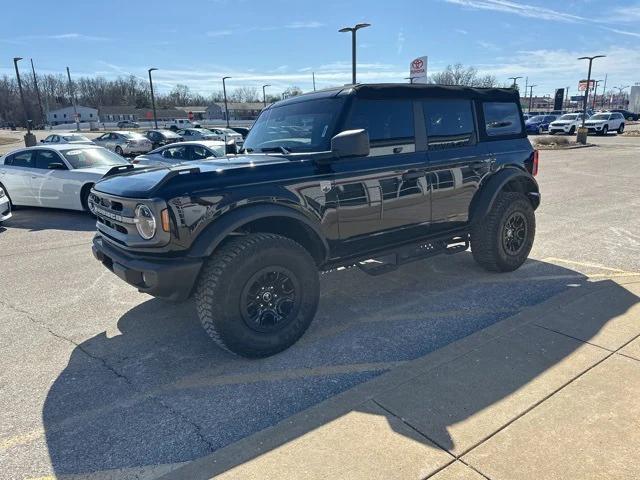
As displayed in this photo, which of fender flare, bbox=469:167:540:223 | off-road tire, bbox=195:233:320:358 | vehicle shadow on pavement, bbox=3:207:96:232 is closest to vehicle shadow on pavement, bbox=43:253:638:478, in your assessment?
off-road tire, bbox=195:233:320:358

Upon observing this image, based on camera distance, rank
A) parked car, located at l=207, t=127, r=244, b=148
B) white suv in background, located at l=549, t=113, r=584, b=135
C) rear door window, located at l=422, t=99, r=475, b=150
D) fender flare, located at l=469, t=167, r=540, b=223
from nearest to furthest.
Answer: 1. rear door window, located at l=422, t=99, r=475, b=150
2. fender flare, located at l=469, t=167, r=540, b=223
3. parked car, located at l=207, t=127, r=244, b=148
4. white suv in background, located at l=549, t=113, r=584, b=135

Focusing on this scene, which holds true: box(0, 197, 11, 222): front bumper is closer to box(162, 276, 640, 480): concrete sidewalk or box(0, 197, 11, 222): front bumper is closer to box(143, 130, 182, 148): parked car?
box(162, 276, 640, 480): concrete sidewalk

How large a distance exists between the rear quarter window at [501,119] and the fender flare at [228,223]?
2.79 m

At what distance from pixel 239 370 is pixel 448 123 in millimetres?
3118

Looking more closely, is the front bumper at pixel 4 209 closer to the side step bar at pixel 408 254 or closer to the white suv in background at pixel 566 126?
the side step bar at pixel 408 254

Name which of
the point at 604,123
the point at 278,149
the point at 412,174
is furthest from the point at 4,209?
the point at 604,123

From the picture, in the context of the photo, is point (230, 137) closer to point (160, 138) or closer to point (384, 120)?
point (384, 120)

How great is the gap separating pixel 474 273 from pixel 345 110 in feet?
8.39

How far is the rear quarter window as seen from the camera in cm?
512

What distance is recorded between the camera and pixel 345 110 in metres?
3.98

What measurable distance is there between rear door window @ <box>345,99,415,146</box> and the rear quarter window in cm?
123

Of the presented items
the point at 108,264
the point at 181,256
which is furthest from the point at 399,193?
the point at 108,264

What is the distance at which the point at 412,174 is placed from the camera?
429cm

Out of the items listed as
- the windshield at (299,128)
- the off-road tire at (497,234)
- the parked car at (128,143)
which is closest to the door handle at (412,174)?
the windshield at (299,128)
